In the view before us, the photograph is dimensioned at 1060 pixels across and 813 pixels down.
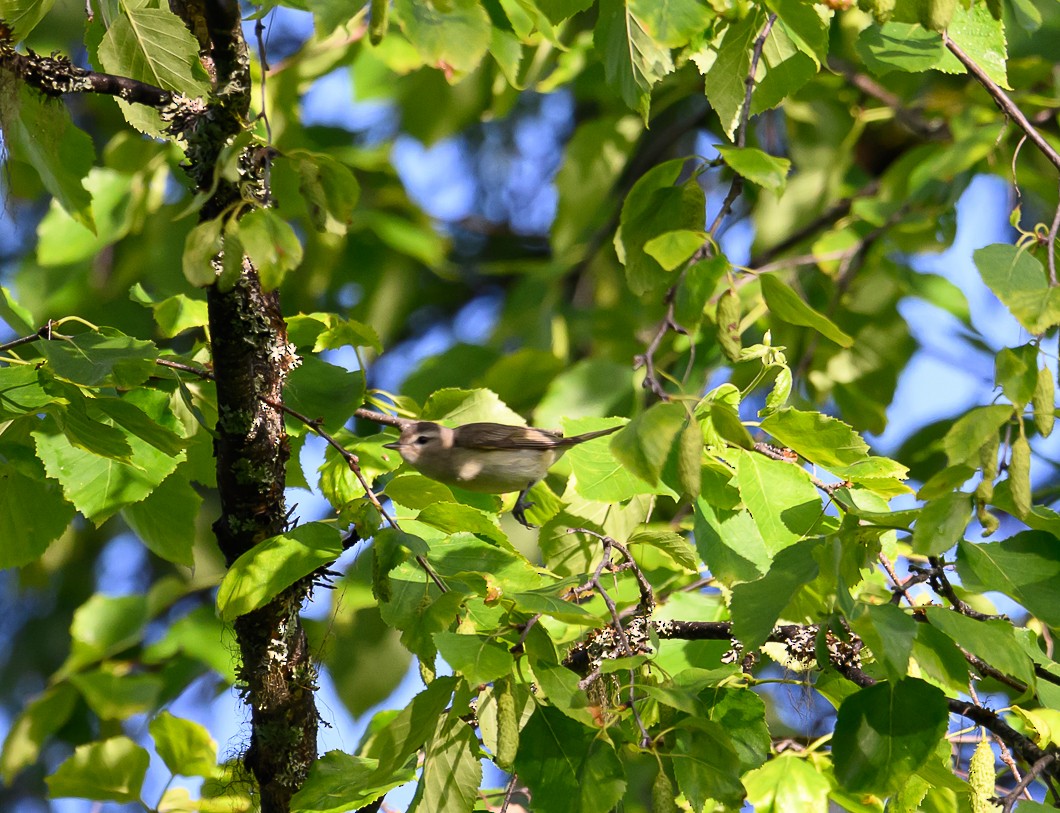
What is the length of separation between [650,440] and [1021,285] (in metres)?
0.48

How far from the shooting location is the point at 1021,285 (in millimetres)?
1212

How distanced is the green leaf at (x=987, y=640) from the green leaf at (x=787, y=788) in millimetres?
468

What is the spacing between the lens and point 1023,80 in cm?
352

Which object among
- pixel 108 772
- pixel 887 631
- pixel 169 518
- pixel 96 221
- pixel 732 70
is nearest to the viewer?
pixel 887 631

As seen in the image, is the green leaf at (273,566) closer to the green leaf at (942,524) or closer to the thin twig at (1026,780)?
the green leaf at (942,524)

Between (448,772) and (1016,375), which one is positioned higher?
(1016,375)

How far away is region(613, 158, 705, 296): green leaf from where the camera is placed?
5.18ft

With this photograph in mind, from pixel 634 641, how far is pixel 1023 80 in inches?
114

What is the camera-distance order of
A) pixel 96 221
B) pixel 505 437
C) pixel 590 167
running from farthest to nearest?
pixel 590 167, pixel 96 221, pixel 505 437

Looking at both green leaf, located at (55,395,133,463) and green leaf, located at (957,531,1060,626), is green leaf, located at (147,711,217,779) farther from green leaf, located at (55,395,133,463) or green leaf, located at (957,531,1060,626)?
green leaf, located at (957,531,1060,626)

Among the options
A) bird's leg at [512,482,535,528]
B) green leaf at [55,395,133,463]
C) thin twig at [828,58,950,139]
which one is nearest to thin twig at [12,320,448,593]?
green leaf at [55,395,133,463]

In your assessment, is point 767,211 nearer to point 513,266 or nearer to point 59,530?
point 513,266

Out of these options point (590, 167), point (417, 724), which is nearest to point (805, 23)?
point (417, 724)

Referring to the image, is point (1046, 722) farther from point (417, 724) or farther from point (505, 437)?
point (505, 437)
